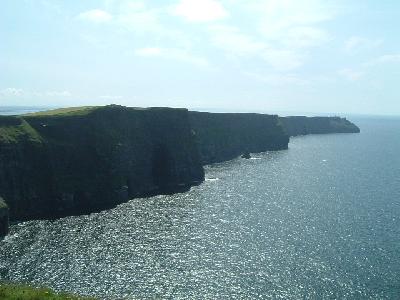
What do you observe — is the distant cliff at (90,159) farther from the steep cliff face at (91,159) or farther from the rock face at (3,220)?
the rock face at (3,220)

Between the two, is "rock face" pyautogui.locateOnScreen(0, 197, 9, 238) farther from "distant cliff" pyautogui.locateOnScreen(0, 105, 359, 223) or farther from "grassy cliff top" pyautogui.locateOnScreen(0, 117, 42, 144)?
"grassy cliff top" pyautogui.locateOnScreen(0, 117, 42, 144)

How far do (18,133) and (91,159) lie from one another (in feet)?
71.4

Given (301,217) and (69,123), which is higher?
(69,123)

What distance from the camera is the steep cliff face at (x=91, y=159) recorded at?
377 feet

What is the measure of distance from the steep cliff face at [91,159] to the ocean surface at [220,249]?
979cm

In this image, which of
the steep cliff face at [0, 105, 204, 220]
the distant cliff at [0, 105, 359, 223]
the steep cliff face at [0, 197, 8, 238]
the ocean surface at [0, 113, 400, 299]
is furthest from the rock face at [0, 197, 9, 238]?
the steep cliff face at [0, 105, 204, 220]

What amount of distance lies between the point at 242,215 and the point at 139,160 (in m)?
48.6

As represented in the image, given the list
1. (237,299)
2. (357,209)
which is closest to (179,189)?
(357,209)

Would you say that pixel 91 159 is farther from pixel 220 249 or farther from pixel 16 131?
pixel 220 249

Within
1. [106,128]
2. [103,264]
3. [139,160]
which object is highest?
[106,128]

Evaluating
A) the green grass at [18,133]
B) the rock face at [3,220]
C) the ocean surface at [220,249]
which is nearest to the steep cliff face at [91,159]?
the green grass at [18,133]

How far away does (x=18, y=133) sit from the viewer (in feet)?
399

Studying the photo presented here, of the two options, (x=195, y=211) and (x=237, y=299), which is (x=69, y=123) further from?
(x=237, y=299)

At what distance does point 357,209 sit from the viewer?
122 metres
